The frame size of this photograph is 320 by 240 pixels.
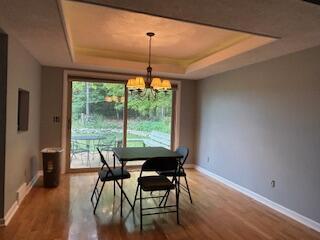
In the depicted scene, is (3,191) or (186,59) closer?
(3,191)

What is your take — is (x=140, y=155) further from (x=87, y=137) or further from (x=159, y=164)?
(x=87, y=137)

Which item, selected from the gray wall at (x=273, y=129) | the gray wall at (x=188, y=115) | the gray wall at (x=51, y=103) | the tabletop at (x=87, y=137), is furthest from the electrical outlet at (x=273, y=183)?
the gray wall at (x=51, y=103)

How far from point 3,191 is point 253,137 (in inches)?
145

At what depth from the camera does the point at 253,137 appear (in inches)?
161

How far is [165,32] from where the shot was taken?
140 inches

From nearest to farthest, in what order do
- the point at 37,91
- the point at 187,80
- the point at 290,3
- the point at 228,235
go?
the point at 290,3, the point at 228,235, the point at 37,91, the point at 187,80

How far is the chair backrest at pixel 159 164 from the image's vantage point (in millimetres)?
3002

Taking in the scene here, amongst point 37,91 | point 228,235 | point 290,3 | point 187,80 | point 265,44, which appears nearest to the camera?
point 290,3

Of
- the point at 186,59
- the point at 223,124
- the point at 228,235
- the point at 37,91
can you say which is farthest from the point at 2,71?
the point at 223,124

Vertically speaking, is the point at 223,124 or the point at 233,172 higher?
the point at 223,124

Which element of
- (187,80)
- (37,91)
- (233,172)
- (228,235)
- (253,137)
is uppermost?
(187,80)

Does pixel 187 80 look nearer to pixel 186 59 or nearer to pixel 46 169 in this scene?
pixel 186 59

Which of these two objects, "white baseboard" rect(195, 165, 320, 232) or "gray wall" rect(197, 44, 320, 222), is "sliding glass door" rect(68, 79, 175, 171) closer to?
"gray wall" rect(197, 44, 320, 222)

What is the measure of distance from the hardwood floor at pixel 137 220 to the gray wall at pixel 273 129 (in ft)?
1.31
